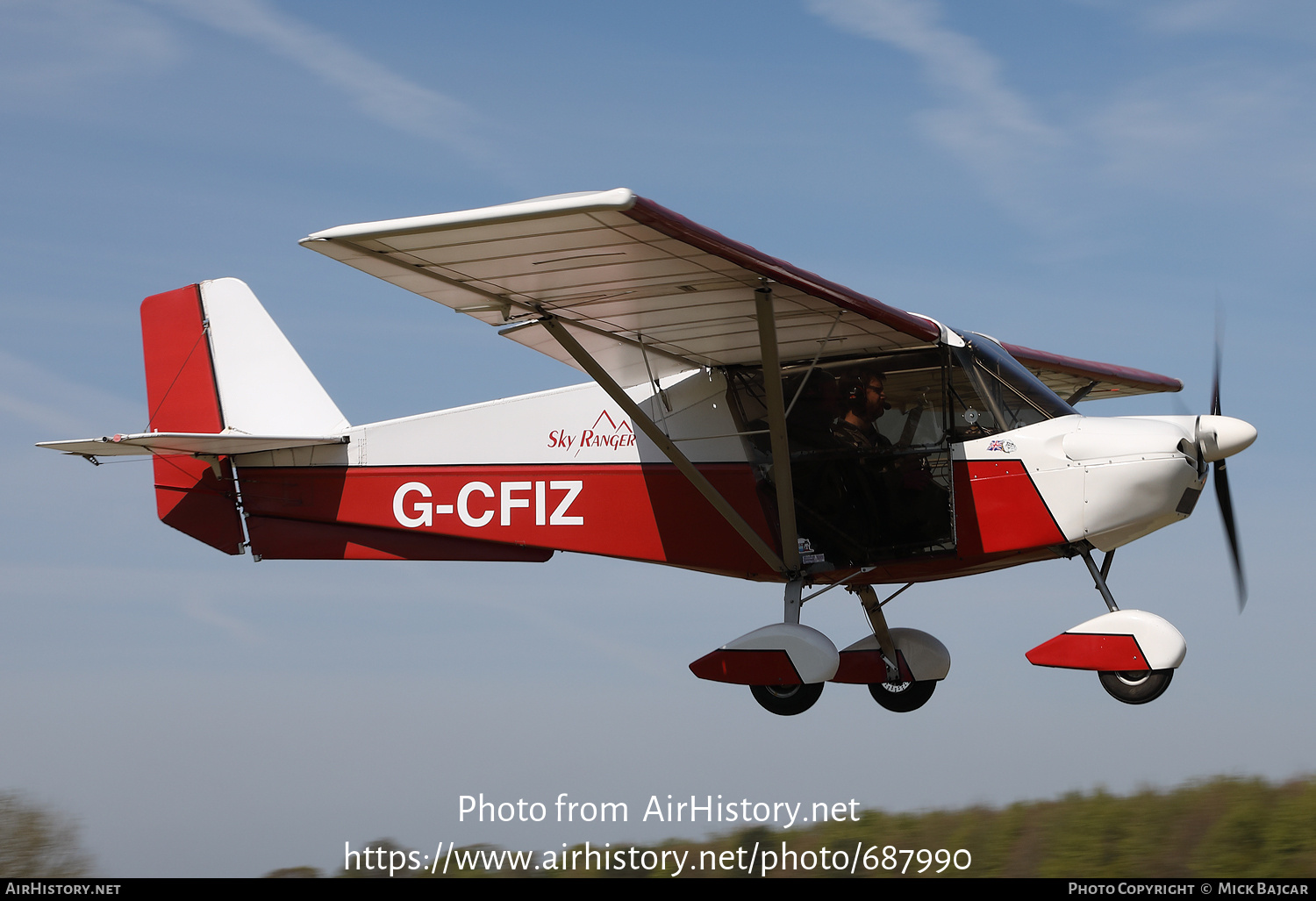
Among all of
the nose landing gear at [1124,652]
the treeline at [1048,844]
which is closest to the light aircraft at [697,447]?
the nose landing gear at [1124,652]

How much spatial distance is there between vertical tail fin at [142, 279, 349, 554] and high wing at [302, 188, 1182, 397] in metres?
2.55

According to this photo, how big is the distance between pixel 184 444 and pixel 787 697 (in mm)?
5561

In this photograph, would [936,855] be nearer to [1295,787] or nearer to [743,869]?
[743,869]

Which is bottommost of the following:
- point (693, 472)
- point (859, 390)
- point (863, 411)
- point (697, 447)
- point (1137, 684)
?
point (1137, 684)

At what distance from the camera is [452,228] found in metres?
6.77

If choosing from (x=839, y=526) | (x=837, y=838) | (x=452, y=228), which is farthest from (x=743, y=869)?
(x=452, y=228)

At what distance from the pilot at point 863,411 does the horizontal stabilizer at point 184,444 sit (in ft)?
14.8

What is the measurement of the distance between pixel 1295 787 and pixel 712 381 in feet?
16.2

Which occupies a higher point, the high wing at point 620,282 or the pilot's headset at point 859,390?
the high wing at point 620,282

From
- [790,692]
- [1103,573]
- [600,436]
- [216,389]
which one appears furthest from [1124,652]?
[216,389]

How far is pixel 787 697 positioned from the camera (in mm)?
9266

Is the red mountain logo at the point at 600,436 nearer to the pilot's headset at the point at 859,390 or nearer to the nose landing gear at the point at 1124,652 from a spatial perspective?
the pilot's headset at the point at 859,390

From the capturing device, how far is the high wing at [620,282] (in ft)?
22.4

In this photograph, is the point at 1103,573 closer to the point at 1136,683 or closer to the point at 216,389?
the point at 1136,683
